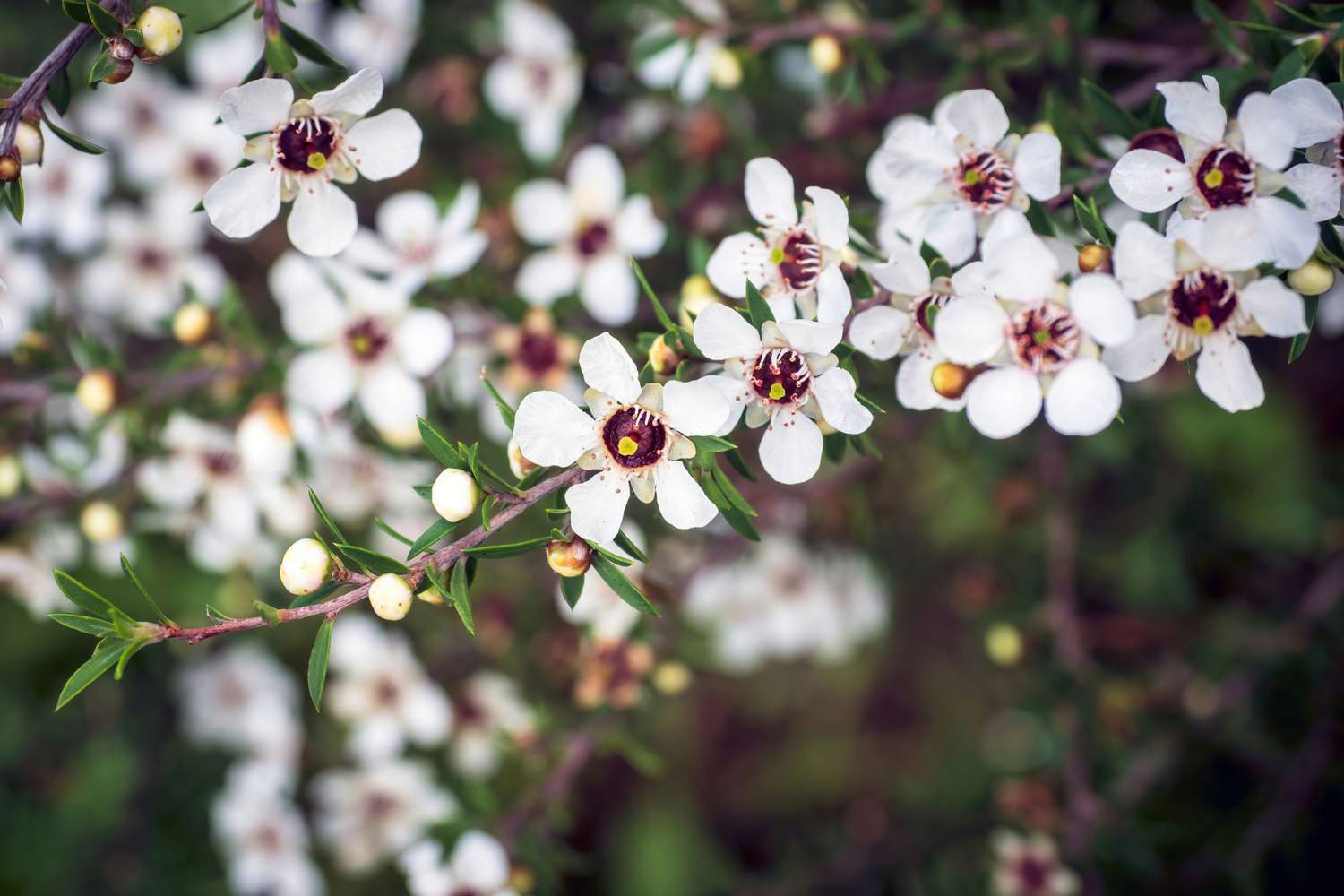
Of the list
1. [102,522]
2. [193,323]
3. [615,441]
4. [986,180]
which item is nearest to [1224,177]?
[986,180]

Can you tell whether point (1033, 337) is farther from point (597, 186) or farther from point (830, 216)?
point (597, 186)

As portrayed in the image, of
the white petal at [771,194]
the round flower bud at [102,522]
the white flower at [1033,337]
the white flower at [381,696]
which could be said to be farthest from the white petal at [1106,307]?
the white flower at [381,696]

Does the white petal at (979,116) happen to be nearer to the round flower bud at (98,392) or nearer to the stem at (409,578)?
the stem at (409,578)

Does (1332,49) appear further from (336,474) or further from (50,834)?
(50,834)

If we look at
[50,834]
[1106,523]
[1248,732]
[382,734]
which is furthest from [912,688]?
[50,834]

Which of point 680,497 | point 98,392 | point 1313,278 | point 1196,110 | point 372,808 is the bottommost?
point 372,808

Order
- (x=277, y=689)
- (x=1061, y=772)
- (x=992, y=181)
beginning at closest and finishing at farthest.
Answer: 1. (x=992, y=181)
2. (x=1061, y=772)
3. (x=277, y=689)
